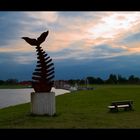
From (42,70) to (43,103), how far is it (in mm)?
981

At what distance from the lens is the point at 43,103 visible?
39.1ft

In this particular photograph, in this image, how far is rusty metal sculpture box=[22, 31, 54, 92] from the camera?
12031 mm

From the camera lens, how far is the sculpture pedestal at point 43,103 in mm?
11805

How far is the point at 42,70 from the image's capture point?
12.1 meters

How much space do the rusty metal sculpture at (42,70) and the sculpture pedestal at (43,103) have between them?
25 centimetres

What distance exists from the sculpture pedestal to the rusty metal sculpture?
0.81 feet

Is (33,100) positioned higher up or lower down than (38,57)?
lower down

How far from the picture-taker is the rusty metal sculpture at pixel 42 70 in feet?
39.5
